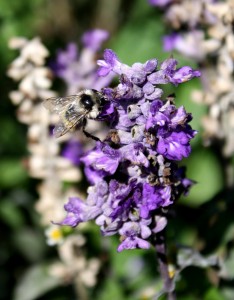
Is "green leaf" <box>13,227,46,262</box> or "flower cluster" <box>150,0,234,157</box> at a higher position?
"flower cluster" <box>150,0,234,157</box>

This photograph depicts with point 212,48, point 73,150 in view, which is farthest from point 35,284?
point 212,48

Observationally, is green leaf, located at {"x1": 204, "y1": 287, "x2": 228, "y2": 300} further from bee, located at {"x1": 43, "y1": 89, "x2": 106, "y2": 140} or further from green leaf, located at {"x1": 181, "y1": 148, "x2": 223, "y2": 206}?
bee, located at {"x1": 43, "y1": 89, "x2": 106, "y2": 140}

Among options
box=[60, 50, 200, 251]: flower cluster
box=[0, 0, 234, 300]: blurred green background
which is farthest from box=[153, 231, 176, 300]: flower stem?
box=[0, 0, 234, 300]: blurred green background

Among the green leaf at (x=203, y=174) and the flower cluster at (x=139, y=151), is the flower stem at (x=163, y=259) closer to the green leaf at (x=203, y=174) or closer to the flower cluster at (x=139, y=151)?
the flower cluster at (x=139, y=151)

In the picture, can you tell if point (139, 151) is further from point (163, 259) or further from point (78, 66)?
point (78, 66)

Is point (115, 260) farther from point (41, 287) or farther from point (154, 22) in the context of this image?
point (154, 22)

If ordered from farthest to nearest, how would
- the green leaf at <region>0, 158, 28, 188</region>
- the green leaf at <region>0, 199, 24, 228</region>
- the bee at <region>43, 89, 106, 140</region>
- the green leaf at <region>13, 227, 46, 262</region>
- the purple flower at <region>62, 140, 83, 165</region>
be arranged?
1. the green leaf at <region>0, 158, 28, 188</region>
2. the green leaf at <region>0, 199, 24, 228</region>
3. the green leaf at <region>13, 227, 46, 262</region>
4. the purple flower at <region>62, 140, 83, 165</region>
5. the bee at <region>43, 89, 106, 140</region>

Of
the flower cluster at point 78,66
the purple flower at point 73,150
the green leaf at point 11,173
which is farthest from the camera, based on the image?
the green leaf at point 11,173

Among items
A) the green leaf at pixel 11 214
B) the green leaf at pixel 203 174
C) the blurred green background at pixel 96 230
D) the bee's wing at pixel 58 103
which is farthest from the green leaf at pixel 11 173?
the bee's wing at pixel 58 103
